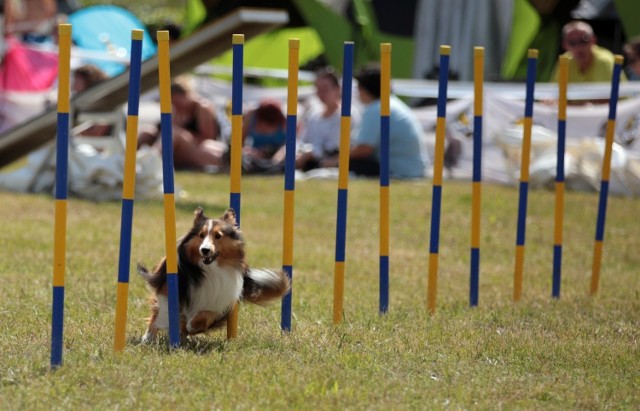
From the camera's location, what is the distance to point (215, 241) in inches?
190

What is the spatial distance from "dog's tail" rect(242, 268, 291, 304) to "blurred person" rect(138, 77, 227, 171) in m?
8.11

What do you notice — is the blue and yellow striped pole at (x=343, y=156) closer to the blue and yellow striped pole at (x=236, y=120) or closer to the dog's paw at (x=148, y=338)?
the blue and yellow striped pole at (x=236, y=120)

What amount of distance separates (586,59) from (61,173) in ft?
31.3

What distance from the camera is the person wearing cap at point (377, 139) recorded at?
38.0ft

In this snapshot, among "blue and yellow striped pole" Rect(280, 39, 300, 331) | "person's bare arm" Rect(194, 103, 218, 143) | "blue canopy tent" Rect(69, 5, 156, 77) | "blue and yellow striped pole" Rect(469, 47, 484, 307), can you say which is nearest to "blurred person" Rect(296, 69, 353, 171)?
"person's bare arm" Rect(194, 103, 218, 143)

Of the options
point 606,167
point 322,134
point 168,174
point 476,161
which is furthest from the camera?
point 322,134

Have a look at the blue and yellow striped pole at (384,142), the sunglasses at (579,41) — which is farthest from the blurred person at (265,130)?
the blue and yellow striped pole at (384,142)

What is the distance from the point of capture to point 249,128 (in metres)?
13.5

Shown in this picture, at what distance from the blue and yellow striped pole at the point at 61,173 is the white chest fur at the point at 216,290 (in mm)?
713

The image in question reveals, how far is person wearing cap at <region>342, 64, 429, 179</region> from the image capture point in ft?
38.0

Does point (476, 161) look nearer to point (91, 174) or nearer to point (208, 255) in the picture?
point (208, 255)

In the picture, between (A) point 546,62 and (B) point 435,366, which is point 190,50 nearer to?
(B) point 435,366

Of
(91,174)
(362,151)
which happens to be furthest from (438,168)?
(362,151)

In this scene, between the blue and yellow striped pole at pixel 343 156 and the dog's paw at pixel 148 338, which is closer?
the dog's paw at pixel 148 338
